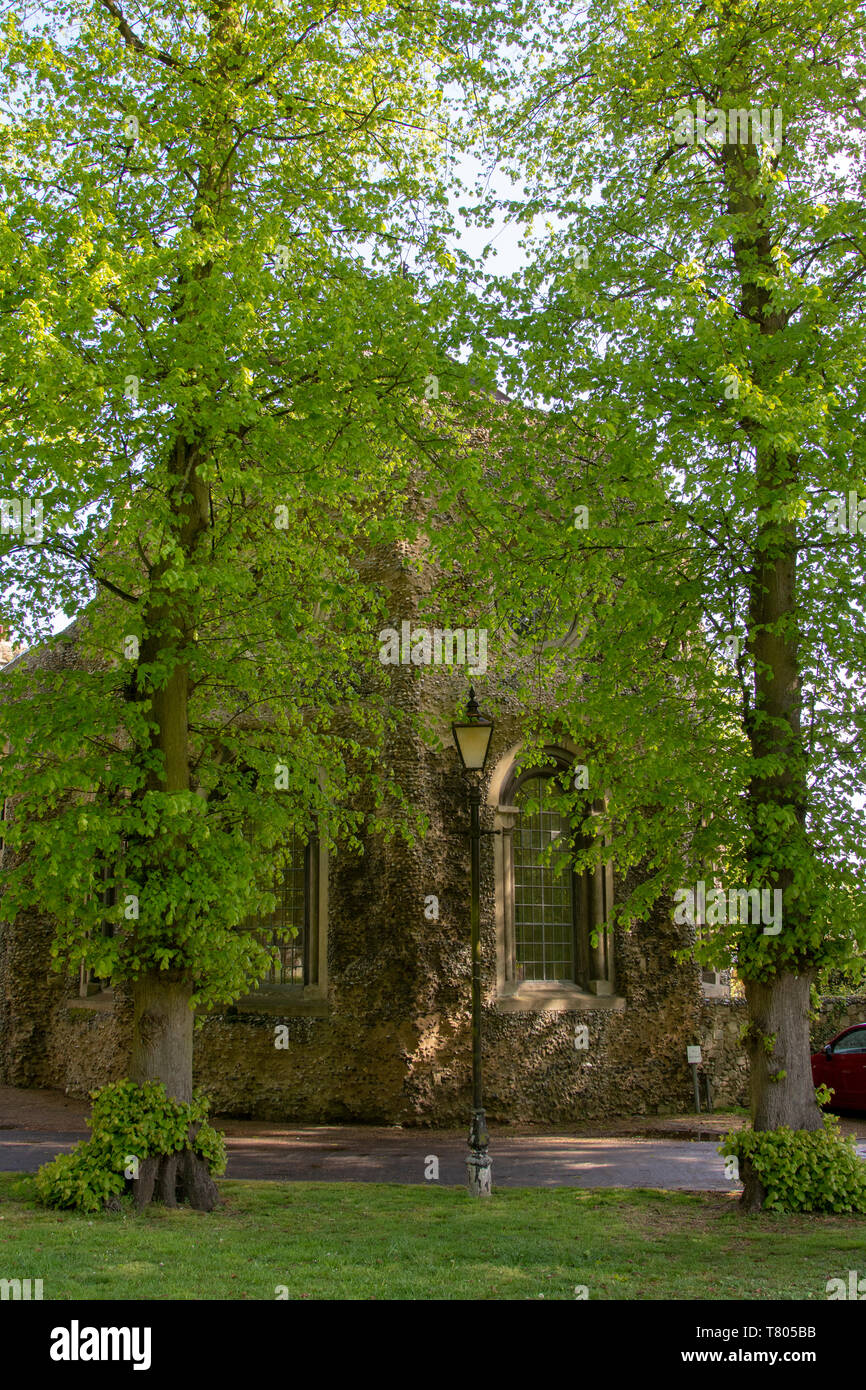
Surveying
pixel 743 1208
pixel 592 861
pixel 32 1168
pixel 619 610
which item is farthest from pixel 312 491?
pixel 32 1168

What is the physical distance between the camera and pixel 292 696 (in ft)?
38.3

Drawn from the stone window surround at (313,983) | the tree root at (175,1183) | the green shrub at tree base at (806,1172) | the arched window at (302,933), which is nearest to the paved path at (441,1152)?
the stone window surround at (313,983)

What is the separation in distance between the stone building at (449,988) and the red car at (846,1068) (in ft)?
4.33

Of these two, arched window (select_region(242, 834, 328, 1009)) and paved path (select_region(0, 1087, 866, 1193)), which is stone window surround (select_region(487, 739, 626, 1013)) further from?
arched window (select_region(242, 834, 328, 1009))

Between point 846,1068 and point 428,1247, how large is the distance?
1178 centimetres

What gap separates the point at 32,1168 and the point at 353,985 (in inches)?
198

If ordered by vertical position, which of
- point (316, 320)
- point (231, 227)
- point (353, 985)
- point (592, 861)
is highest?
point (231, 227)

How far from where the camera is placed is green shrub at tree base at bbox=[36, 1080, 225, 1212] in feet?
31.2

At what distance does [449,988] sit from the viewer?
15.8 m

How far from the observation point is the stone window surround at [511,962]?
16.8m

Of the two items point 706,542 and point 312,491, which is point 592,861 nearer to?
point 706,542

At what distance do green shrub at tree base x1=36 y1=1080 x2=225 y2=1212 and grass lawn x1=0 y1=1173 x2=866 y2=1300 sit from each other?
28 centimetres

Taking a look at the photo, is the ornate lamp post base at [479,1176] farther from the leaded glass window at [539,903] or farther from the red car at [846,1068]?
the red car at [846,1068]

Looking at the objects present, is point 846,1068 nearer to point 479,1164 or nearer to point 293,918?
point 293,918
